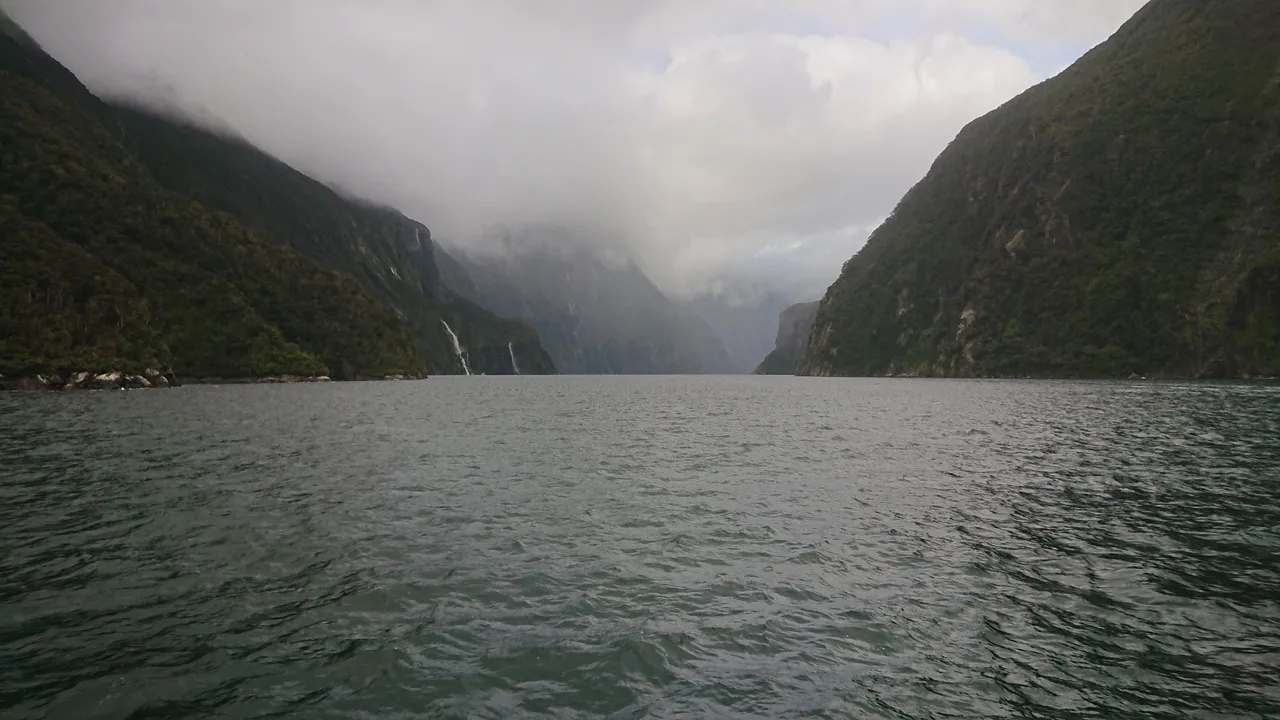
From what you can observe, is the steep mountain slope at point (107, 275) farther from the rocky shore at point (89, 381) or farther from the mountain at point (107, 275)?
the rocky shore at point (89, 381)

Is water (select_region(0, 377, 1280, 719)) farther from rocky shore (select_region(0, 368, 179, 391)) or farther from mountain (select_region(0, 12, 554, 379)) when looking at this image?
mountain (select_region(0, 12, 554, 379))

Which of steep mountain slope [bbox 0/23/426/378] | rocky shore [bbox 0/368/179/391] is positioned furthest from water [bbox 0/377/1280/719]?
steep mountain slope [bbox 0/23/426/378]

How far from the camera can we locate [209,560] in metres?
20.9

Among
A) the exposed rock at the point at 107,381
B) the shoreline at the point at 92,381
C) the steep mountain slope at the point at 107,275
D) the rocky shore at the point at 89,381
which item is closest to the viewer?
the shoreline at the point at 92,381

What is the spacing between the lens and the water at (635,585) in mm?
12883

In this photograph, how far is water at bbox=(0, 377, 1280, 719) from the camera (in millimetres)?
12883

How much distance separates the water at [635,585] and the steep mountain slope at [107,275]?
98109 mm

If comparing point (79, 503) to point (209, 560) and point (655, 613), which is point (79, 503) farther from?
point (655, 613)

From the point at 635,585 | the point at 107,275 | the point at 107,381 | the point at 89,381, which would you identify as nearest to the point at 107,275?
the point at 107,275

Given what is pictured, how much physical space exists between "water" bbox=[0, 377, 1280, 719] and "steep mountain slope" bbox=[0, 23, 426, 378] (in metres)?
98.1

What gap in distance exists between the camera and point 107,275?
138 meters

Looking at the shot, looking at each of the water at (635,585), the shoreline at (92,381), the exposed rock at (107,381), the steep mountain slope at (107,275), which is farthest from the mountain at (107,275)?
the water at (635,585)

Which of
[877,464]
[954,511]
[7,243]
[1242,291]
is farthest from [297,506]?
[1242,291]

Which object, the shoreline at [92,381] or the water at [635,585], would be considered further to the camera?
the shoreline at [92,381]
